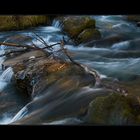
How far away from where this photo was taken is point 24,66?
372 centimetres

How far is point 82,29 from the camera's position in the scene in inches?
208

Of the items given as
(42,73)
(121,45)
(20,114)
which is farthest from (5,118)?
(121,45)

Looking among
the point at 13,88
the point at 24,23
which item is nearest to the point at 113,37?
the point at 24,23

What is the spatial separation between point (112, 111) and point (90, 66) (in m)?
1.23

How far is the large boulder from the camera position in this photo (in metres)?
5.09

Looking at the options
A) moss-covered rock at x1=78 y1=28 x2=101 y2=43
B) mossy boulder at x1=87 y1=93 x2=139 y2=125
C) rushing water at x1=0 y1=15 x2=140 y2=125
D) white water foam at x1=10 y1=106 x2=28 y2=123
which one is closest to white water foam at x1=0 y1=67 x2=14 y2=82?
rushing water at x1=0 y1=15 x2=140 y2=125

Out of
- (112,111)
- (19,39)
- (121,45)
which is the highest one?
(112,111)

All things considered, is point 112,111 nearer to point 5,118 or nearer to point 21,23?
point 5,118

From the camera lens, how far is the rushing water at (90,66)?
9.23 ft

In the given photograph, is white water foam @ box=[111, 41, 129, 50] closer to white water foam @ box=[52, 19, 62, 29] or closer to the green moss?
the green moss

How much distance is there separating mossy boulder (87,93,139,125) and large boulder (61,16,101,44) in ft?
7.84

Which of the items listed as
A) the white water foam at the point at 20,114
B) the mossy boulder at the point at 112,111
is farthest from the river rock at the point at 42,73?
the mossy boulder at the point at 112,111
